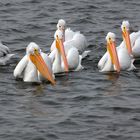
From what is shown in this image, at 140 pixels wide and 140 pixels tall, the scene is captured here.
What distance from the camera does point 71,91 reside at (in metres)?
13.6

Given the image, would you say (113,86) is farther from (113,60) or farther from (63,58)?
(63,58)

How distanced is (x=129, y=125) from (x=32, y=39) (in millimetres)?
6149

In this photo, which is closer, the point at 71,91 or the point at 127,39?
the point at 71,91

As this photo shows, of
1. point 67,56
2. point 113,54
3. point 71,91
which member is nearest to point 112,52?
point 113,54

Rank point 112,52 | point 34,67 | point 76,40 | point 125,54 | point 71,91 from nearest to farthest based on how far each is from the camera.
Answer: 1. point 71,91
2. point 34,67
3. point 112,52
4. point 125,54
5. point 76,40

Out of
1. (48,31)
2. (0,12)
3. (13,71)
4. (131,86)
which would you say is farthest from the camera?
(0,12)

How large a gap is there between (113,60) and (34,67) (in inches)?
67.8

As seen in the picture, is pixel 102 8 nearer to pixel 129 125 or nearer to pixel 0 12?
pixel 0 12

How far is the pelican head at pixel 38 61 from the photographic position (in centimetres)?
1404

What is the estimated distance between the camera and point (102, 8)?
1986 cm

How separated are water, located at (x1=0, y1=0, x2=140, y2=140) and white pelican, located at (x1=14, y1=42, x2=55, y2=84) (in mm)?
180

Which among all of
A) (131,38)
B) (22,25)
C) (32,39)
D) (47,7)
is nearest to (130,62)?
(131,38)

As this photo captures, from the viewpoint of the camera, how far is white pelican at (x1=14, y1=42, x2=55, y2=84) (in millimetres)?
14055

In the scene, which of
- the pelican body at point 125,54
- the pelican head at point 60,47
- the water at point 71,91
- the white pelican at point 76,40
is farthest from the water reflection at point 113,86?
the white pelican at point 76,40
